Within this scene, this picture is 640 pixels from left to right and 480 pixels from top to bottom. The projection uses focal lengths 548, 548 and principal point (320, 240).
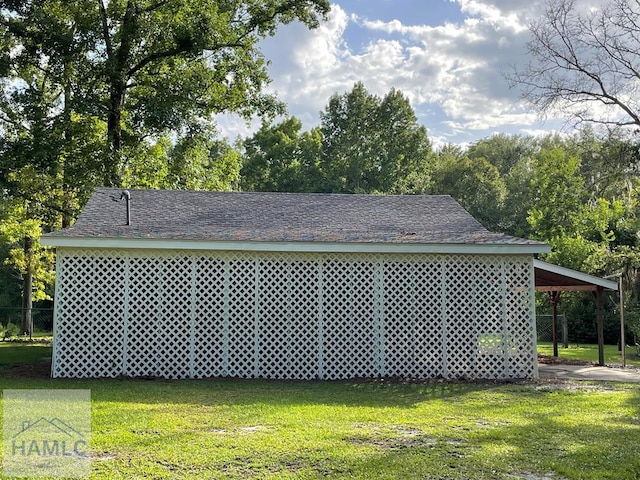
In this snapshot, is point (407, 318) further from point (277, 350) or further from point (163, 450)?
point (163, 450)

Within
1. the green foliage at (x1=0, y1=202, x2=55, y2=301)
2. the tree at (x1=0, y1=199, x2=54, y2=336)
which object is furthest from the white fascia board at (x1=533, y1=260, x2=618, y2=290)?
the green foliage at (x1=0, y1=202, x2=55, y2=301)

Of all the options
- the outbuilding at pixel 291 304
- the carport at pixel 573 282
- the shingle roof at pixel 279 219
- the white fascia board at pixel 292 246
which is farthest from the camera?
the carport at pixel 573 282

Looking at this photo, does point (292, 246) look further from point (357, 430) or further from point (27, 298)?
point (27, 298)

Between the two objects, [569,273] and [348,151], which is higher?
[348,151]

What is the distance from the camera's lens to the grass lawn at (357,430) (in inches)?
180

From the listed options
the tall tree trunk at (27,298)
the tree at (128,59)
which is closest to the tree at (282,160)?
the tree at (128,59)

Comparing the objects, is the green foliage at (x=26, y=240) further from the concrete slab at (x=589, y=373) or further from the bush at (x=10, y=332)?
the concrete slab at (x=589, y=373)

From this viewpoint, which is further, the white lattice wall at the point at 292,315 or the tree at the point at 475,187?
the tree at the point at 475,187

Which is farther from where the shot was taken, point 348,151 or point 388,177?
point 348,151

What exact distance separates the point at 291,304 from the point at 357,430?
4437 millimetres

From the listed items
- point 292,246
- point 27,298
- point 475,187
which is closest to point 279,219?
point 292,246

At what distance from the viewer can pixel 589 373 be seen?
11.4 metres

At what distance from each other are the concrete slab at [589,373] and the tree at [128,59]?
13572 mm

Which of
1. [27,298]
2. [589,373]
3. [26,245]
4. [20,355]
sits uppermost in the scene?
[26,245]
